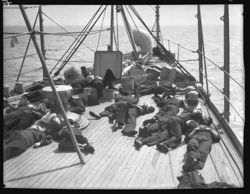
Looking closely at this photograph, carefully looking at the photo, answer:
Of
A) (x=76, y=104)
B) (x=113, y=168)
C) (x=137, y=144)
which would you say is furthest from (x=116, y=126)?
(x=113, y=168)

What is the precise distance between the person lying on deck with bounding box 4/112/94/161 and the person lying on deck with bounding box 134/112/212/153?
102cm

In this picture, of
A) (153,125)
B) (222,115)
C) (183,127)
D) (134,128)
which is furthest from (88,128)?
(222,115)

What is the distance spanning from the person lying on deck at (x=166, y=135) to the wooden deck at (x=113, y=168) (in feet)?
0.38

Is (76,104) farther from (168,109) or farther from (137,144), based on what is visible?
(137,144)

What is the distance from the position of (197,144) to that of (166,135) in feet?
2.46

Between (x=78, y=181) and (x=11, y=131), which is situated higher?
(x=11, y=131)

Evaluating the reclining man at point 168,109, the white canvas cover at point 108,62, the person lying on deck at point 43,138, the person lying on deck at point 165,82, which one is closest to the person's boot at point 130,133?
the reclining man at point 168,109

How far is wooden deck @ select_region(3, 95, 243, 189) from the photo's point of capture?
432cm

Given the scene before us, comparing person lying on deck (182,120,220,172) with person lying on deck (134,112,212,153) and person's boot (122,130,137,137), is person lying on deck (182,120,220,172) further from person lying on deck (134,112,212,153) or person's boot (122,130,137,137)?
person's boot (122,130,137,137)

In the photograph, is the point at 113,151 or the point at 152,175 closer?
the point at 152,175

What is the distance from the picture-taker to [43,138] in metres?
5.65

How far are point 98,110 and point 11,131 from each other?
270 cm
